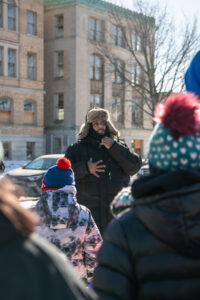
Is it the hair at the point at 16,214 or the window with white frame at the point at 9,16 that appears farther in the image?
the window with white frame at the point at 9,16

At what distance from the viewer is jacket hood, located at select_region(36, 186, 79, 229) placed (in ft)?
11.7

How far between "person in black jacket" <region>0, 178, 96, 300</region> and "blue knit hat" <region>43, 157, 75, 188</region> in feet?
7.78

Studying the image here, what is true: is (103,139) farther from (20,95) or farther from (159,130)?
(20,95)

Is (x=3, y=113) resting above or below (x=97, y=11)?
below

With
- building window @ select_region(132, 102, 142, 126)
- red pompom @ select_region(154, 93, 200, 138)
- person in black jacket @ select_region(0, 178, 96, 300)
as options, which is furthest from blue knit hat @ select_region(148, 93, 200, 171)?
building window @ select_region(132, 102, 142, 126)

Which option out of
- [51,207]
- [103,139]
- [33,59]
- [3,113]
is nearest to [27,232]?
[51,207]

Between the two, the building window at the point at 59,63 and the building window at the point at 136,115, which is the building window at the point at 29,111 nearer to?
the building window at the point at 59,63

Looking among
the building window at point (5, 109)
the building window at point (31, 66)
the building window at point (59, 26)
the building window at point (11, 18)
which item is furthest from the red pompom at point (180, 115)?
the building window at point (59, 26)

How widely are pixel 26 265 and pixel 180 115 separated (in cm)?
97

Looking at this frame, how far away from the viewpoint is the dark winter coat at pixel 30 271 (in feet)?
3.90

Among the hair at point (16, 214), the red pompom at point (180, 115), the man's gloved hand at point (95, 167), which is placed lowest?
the man's gloved hand at point (95, 167)

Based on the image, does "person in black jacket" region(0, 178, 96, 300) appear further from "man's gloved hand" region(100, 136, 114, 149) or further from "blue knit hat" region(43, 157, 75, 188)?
"man's gloved hand" region(100, 136, 114, 149)

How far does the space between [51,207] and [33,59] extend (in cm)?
3640

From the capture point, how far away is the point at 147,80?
31422 millimetres
